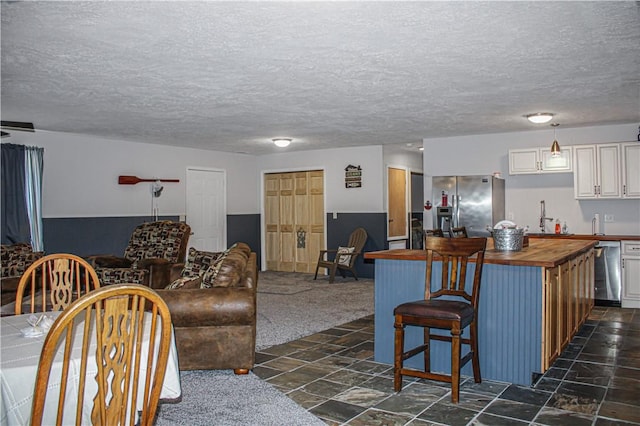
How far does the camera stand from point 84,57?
374 cm

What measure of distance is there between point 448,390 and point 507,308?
70cm

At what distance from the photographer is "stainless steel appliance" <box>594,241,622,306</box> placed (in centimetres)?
648

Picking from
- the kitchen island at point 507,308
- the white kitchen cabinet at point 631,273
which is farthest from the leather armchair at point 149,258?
the white kitchen cabinet at point 631,273

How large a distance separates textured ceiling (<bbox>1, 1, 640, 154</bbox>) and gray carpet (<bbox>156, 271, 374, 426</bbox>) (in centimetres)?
227

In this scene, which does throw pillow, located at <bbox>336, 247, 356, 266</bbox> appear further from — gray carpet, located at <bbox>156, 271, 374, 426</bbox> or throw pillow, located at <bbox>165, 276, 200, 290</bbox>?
throw pillow, located at <bbox>165, 276, 200, 290</bbox>

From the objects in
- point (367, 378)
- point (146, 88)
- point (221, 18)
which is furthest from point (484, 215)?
point (221, 18)

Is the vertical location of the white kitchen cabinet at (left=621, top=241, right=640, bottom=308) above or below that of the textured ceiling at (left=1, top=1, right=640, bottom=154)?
below

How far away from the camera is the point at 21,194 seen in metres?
6.69

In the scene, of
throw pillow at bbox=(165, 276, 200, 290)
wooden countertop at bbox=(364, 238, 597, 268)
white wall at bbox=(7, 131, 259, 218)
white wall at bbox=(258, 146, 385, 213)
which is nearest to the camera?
wooden countertop at bbox=(364, 238, 597, 268)

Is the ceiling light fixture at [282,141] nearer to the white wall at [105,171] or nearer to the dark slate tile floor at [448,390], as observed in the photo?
the white wall at [105,171]

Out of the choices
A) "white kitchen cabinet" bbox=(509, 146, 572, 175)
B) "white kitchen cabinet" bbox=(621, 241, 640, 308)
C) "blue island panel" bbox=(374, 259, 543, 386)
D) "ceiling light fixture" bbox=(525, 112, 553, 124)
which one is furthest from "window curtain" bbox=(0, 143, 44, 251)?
→ "white kitchen cabinet" bbox=(621, 241, 640, 308)

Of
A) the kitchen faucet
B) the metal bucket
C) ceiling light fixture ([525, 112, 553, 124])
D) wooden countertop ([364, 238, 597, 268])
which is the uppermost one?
ceiling light fixture ([525, 112, 553, 124])

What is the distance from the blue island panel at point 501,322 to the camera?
11.9 ft

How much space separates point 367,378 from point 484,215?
13.6ft
